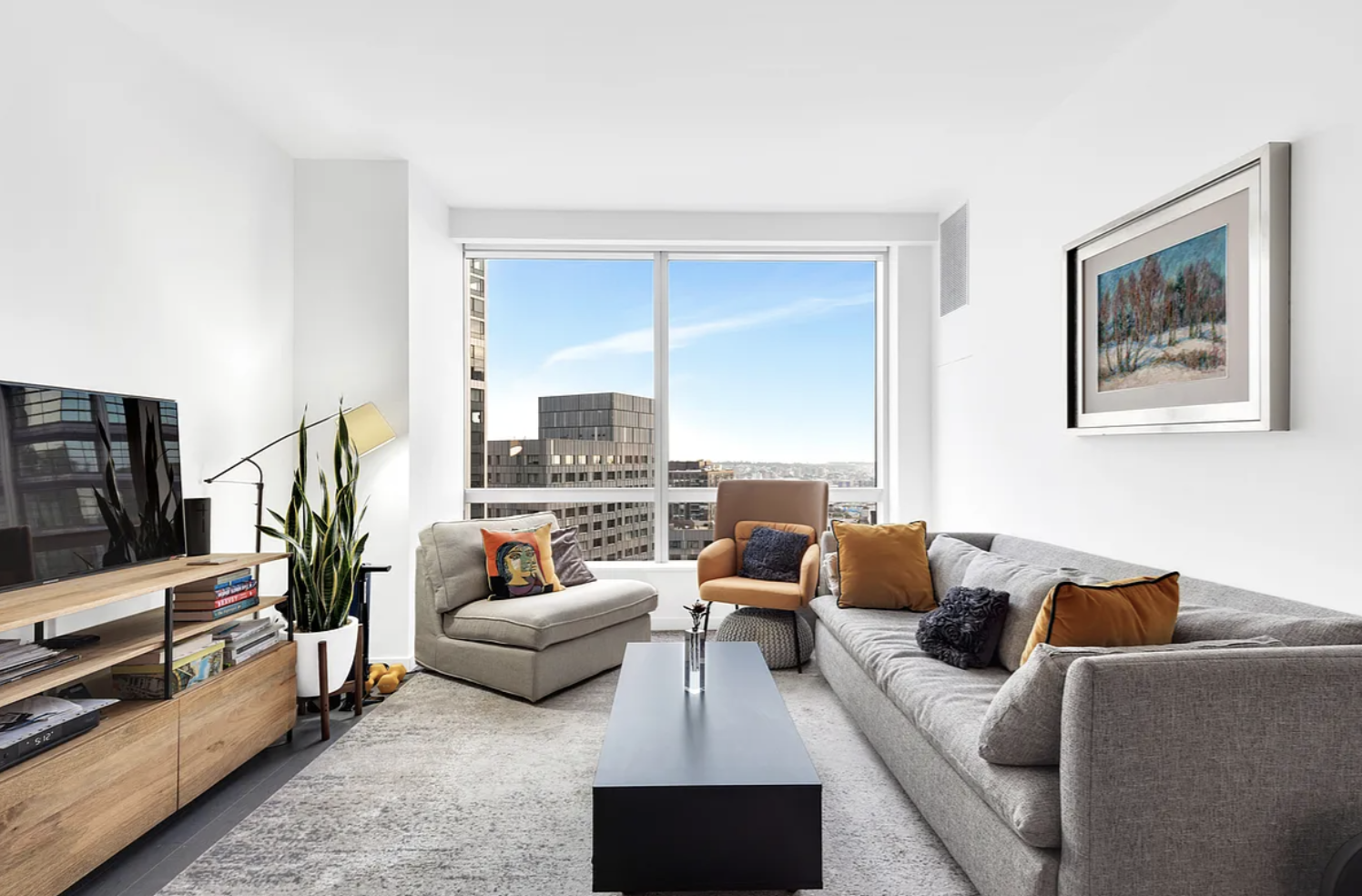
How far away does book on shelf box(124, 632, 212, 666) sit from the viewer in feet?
7.39

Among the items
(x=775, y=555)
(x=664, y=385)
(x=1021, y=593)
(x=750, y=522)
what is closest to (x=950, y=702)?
(x=1021, y=593)

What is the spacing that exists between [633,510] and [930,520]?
211 cm

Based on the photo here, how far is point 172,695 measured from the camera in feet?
7.38

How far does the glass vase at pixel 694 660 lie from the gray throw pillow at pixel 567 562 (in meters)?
1.65

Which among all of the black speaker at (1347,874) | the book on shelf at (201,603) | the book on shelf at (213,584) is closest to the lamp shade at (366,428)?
the book on shelf at (213,584)

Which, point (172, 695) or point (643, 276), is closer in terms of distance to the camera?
point (172, 695)

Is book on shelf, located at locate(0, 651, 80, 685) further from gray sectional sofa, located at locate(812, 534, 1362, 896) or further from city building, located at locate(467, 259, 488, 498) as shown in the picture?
city building, located at locate(467, 259, 488, 498)

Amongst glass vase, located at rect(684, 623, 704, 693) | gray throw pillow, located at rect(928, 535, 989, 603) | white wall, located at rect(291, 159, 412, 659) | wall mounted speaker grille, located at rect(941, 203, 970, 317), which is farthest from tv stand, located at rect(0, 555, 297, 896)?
wall mounted speaker grille, located at rect(941, 203, 970, 317)

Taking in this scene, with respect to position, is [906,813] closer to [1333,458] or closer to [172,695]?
[1333,458]

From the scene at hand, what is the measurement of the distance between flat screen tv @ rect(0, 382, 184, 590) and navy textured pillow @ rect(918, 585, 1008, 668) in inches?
113

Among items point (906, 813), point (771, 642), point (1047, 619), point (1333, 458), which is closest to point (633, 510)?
point (771, 642)

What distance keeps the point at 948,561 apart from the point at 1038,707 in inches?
75.1

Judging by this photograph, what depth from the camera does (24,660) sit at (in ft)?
5.92

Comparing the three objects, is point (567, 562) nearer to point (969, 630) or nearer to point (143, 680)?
point (143, 680)
